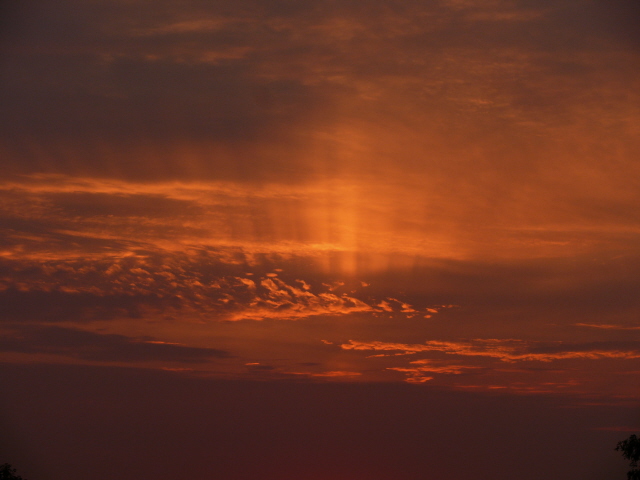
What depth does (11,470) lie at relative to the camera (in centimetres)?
4912

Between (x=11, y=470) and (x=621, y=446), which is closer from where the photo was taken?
(x=621, y=446)

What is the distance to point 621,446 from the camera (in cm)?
4325

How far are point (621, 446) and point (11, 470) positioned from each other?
48.1 m
